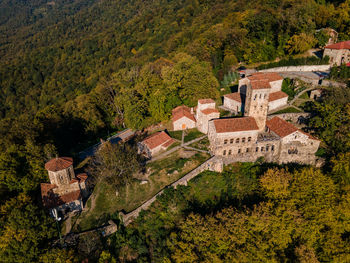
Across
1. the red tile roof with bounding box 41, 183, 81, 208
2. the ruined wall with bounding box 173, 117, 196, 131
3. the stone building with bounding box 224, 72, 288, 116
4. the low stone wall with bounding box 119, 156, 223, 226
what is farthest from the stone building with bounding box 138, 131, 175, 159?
the stone building with bounding box 224, 72, 288, 116

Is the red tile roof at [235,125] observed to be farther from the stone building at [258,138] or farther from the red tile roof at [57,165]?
the red tile roof at [57,165]

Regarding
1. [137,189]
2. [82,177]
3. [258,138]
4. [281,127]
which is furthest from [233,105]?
[82,177]

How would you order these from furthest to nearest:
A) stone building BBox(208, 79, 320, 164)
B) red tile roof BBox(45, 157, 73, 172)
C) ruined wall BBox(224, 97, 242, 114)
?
ruined wall BBox(224, 97, 242, 114) < stone building BBox(208, 79, 320, 164) < red tile roof BBox(45, 157, 73, 172)

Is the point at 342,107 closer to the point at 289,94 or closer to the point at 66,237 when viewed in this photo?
the point at 289,94

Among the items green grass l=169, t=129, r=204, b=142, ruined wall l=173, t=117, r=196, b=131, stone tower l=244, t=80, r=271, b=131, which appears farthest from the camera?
ruined wall l=173, t=117, r=196, b=131

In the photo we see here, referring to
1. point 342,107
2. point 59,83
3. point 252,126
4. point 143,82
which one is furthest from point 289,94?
point 59,83

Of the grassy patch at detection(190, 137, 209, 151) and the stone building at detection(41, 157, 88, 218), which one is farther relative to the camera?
the grassy patch at detection(190, 137, 209, 151)

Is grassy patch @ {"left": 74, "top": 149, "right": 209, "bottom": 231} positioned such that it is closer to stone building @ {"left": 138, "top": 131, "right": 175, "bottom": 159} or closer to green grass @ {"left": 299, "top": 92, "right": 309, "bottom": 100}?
stone building @ {"left": 138, "top": 131, "right": 175, "bottom": 159}

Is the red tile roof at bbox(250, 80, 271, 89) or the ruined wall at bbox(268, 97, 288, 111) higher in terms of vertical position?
the red tile roof at bbox(250, 80, 271, 89)
